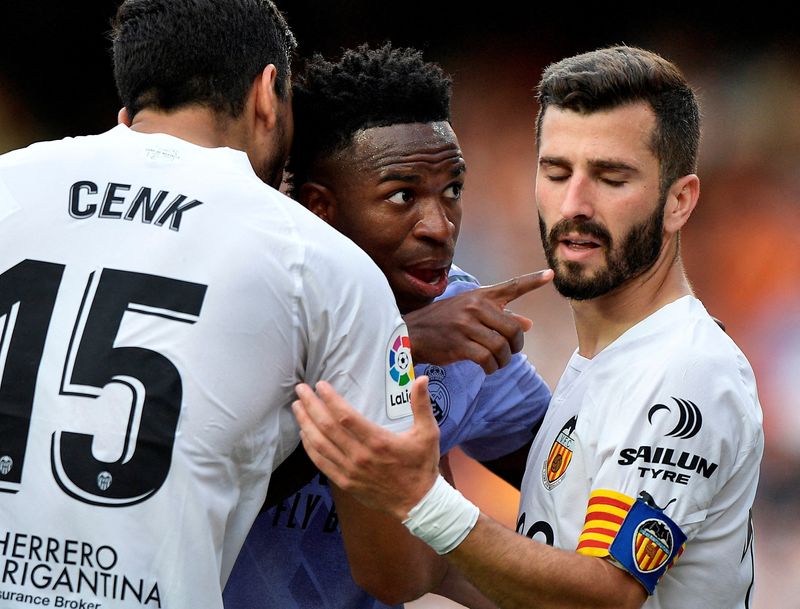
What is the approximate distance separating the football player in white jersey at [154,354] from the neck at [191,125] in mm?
93

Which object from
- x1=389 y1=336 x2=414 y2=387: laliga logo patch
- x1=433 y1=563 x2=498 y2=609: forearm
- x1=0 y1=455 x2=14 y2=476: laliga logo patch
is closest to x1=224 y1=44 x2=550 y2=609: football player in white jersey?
x1=433 y1=563 x2=498 y2=609: forearm

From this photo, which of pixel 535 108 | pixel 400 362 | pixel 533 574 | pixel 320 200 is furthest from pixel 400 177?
pixel 535 108

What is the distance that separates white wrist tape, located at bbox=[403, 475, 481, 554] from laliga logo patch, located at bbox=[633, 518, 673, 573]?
41 cm

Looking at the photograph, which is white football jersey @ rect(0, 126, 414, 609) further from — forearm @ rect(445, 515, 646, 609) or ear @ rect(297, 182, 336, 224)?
ear @ rect(297, 182, 336, 224)

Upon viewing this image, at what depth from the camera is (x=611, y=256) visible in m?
3.01

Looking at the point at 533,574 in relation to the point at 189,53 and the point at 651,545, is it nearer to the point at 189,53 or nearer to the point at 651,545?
the point at 651,545

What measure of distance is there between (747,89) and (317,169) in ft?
18.4

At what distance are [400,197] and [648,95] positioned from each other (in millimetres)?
794

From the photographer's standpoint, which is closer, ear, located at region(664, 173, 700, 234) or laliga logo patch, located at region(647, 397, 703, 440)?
laliga logo patch, located at region(647, 397, 703, 440)

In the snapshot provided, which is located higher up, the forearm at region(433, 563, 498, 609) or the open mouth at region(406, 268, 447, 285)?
the open mouth at region(406, 268, 447, 285)

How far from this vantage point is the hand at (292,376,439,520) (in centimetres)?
226

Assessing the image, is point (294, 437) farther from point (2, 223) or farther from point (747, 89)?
point (747, 89)

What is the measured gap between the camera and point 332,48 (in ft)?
27.1

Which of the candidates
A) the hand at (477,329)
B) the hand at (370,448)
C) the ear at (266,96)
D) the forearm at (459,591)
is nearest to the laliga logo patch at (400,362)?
the hand at (370,448)
